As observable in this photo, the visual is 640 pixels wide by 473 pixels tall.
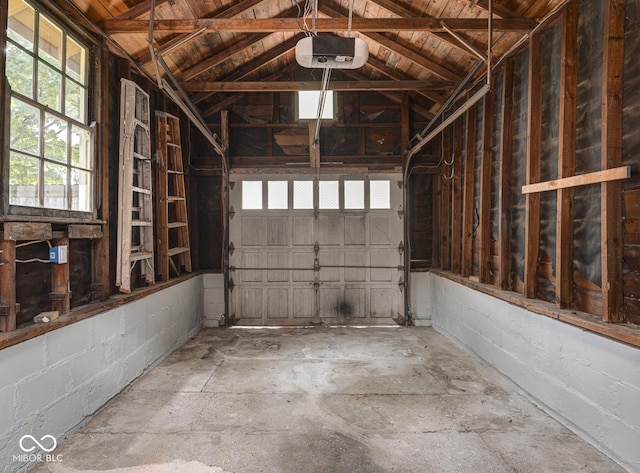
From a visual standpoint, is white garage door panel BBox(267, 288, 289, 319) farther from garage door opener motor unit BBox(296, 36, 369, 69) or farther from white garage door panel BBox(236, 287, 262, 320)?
garage door opener motor unit BBox(296, 36, 369, 69)

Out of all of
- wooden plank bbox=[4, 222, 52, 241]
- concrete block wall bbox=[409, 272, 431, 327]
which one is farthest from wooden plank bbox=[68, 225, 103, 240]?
concrete block wall bbox=[409, 272, 431, 327]

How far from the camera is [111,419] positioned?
2742 millimetres

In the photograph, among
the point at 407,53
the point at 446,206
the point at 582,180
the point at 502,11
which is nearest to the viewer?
the point at 582,180

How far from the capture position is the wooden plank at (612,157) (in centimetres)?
237

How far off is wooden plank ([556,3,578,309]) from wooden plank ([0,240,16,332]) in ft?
12.1

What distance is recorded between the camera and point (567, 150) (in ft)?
9.16

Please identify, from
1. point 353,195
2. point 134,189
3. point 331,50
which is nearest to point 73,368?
point 134,189

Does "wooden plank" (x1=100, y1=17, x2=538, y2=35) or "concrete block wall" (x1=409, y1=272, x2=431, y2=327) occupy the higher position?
"wooden plank" (x1=100, y1=17, x2=538, y2=35)

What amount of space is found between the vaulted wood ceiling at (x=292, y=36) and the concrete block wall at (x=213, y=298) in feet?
8.21

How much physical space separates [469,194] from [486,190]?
51 centimetres

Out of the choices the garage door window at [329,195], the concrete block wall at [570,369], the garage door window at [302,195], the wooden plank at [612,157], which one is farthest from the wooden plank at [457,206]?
the wooden plank at [612,157]

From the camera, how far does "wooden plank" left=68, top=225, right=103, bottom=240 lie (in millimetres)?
2736

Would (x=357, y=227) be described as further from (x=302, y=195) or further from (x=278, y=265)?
(x=278, y=265)

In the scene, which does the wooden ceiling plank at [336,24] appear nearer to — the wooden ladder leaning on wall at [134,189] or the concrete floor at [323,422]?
the wooden ladder leaning on wall at [134,189]
